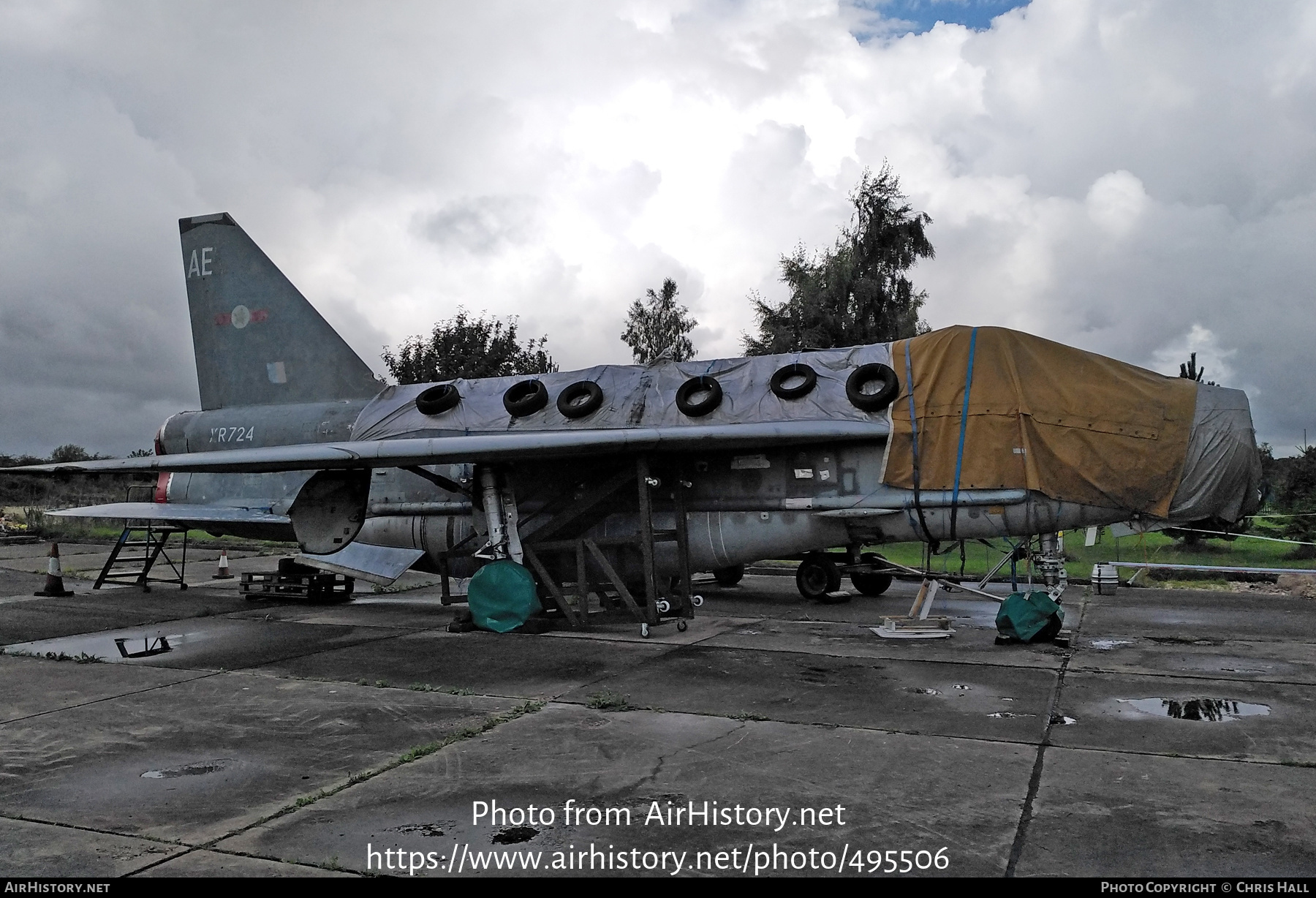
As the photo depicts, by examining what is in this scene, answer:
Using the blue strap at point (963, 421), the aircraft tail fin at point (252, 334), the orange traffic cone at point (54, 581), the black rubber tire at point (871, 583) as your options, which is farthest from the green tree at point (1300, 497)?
the orange traffic cone at point (54, 581)

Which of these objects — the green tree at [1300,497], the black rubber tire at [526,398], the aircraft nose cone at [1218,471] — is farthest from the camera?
the green tree at [1300,497]

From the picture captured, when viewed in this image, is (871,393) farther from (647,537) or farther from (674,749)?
(674,749)

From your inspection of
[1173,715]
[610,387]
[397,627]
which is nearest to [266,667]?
[397,627]

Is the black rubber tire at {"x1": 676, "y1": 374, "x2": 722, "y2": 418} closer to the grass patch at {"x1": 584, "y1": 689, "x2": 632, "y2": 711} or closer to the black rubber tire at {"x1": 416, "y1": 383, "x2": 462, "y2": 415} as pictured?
the black rubber tire at {"x1": 416, "y1": 383, "x2": 462, "y2": 415}

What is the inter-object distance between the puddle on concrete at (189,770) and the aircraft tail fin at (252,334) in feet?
25.1

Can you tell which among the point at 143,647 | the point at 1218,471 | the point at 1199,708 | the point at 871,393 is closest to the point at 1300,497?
the point at 1218,471

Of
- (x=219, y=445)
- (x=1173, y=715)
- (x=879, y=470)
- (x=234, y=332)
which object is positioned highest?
(x=234, y=332)

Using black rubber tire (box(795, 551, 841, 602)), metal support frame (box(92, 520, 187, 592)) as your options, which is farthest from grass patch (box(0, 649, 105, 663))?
black rubber tire (box(795, 551, 841, 602))

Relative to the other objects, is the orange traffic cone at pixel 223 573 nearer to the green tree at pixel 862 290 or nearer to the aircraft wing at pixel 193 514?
the aircraft wing at pixel 193 514

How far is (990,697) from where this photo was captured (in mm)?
6473

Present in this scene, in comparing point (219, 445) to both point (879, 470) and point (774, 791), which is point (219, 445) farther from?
point (774, 791)

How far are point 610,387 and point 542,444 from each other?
203 cm

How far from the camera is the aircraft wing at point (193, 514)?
11680 millimetres

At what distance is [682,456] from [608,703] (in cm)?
411
